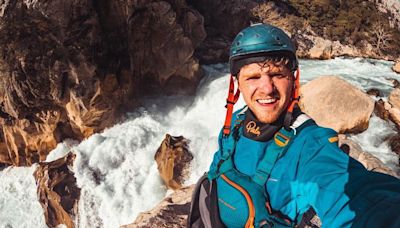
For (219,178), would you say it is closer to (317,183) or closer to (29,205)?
(317,183)

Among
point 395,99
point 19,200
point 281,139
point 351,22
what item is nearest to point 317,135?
point 281,139

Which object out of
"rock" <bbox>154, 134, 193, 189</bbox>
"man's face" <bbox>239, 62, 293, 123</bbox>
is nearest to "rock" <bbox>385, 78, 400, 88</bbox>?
"rock" <bbox>154, 134, 193, 189</bbox>

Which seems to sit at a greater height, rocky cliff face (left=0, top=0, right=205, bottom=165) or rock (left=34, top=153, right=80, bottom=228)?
rocky cliff face (left=0, top=0, right=205, bottom=165)

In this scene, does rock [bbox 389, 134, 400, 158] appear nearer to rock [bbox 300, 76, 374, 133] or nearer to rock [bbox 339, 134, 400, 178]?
rock [bbox 300, 76, 374, 133]

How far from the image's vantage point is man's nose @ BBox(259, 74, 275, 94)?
161 centimetres

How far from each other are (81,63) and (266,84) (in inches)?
395

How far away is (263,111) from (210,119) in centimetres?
→ 1041

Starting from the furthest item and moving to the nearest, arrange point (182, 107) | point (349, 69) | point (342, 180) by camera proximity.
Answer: point (349, 69), point (182, 107), point (342, 180)

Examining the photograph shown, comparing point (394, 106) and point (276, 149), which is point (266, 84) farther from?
point (394, 106)

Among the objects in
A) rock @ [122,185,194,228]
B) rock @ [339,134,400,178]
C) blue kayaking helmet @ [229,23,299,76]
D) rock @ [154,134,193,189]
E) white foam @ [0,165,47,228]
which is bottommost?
white foam @ [0,165,47,228]

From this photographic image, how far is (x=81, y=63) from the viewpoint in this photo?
10500 mm

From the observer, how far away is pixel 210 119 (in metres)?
12.1

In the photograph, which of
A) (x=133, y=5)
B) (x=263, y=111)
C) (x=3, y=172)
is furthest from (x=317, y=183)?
(x=3, y=172)

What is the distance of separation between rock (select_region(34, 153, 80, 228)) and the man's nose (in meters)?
9.04
